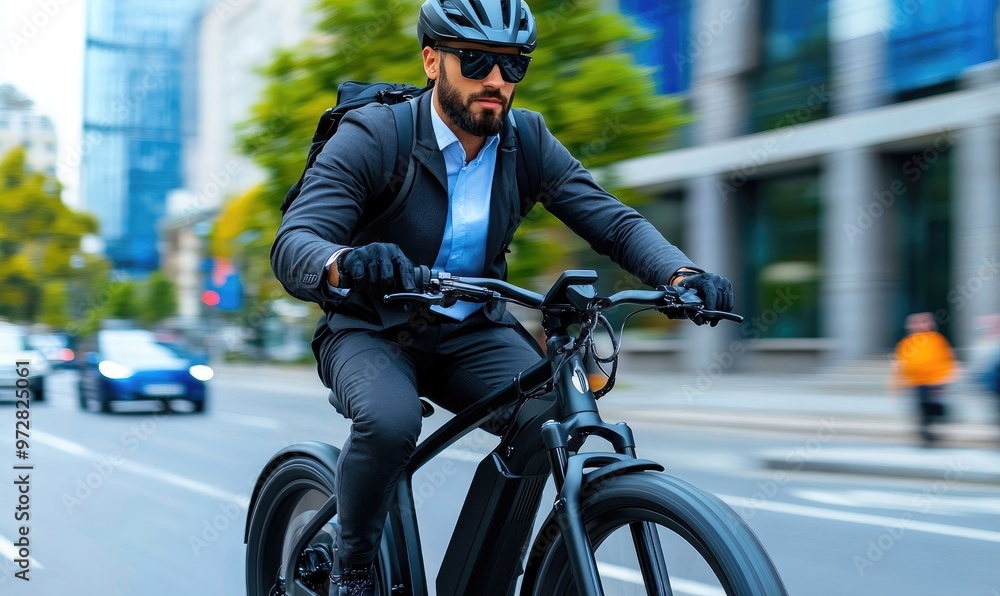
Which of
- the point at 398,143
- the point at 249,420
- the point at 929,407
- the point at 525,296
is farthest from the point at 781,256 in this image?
the point at 525,296

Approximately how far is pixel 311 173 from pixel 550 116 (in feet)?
37.8

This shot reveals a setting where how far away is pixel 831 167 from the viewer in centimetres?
1795

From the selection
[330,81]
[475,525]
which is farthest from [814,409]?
[475,525]

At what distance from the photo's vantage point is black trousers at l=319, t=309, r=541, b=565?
2.66m

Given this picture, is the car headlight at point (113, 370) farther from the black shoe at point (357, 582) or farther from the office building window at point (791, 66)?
the black shoe at point (357, 582)

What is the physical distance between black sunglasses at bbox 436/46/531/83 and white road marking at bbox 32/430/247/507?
5086 mm

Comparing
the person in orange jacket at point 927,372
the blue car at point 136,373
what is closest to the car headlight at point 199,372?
the blue car at point 136,373

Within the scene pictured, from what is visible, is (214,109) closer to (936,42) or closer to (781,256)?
(781,256)

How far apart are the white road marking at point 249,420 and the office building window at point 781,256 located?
30.9ft

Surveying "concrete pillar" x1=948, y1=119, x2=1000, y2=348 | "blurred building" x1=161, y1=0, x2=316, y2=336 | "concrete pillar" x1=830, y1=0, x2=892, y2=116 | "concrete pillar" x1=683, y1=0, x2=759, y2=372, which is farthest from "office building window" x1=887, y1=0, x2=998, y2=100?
"blurred building" x1=161, y1=0, x2=316, y2=336

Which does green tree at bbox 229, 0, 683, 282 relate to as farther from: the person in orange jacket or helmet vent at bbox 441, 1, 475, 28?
helmet vent at bbox 441, 1, 475, 28

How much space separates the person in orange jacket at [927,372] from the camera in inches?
398

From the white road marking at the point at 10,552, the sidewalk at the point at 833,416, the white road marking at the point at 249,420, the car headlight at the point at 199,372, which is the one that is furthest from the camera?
the car headlight at the point at 199,372

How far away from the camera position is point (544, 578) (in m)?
2.37
